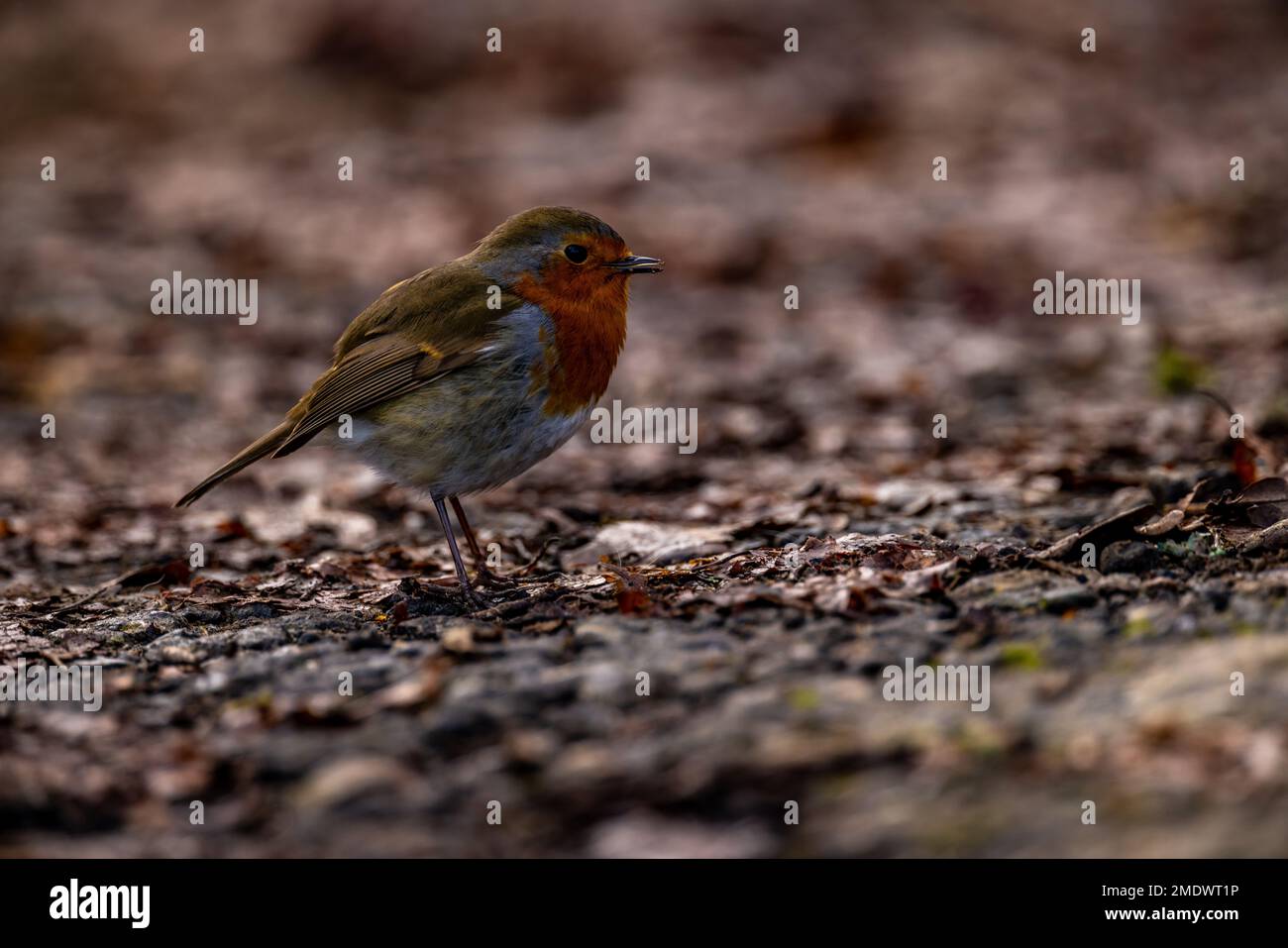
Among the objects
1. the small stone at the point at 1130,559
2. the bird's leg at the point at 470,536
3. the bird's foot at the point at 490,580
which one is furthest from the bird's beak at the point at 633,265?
the small stone at the point at 1130,559

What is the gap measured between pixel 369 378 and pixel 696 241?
22.0ft

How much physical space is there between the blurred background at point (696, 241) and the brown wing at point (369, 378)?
974 millimetres

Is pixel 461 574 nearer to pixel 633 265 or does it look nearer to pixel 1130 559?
pixel 633 265

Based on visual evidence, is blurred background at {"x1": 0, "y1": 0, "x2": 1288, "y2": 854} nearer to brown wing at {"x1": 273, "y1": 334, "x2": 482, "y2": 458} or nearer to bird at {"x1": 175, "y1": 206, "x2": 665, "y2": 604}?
bird at {"x1": 175, "y1": 206, "x2": 665, "y2": 604}

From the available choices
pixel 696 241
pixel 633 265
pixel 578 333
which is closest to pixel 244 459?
pixel 578 333

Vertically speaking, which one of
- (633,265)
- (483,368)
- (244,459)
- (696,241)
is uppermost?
(696,241)

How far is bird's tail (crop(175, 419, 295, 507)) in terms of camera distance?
17.2 feet

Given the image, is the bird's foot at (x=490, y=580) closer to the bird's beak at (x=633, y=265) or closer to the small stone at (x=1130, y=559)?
the bird's beak at (x=633, y=265)

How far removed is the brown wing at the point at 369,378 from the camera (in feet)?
16.8

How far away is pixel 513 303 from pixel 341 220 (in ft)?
25.0

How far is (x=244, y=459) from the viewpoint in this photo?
532cm

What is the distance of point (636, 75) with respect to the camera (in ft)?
48.9
